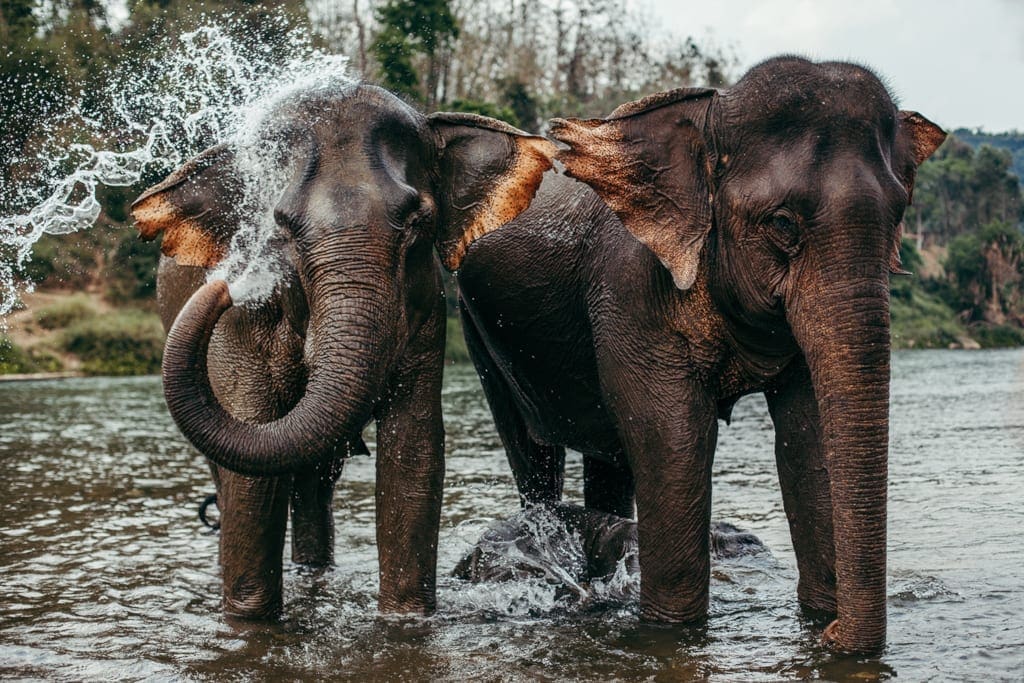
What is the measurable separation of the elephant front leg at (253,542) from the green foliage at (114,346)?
80.2 feet

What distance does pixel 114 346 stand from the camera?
1201 inches

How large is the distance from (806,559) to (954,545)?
185cm

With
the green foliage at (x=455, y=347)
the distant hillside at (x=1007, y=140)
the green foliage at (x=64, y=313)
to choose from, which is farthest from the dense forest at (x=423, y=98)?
the distant hillside at (x=1007, y=140)

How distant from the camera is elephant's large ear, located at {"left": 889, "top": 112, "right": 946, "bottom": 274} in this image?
223 inches

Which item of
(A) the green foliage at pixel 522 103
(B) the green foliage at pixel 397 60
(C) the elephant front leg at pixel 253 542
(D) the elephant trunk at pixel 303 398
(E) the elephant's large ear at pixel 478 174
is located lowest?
(C) the elephant front leg at pixel 253 542

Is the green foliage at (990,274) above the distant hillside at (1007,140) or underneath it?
underneath

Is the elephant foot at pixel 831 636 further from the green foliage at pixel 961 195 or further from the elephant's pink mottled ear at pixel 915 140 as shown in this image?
the green foliage at pixel 961 195

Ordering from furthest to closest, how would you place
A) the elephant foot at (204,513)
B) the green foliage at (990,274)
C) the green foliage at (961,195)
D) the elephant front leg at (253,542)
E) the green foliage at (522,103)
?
the green foliage at (961,195)
the green foliage at (990,274)
the green foliage at (522,103)
the elephant foot at (204,513)
the elephant front leg at (253,542)

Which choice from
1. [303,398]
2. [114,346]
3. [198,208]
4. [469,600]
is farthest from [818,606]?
[114,346]

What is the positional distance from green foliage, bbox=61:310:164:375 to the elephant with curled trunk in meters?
24.2

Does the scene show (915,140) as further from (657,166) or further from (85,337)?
(85,337)

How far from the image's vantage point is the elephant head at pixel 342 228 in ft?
16.9

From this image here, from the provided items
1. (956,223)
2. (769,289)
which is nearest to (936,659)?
(769,289)

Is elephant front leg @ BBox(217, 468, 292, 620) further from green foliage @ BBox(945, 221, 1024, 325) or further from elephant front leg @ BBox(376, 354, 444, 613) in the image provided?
green foliage @ BBox(945, 221, 1024, 325)
